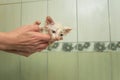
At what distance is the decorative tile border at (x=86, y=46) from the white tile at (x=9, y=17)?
0.31m

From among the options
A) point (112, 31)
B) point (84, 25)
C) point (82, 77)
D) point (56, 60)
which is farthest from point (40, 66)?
point (112, 31)

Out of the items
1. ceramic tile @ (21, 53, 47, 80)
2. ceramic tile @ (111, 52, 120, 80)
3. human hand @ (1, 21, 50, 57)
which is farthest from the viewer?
ceramic tile @ (21, 53, 47, 80)

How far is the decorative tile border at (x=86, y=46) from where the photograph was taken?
3.46 feet

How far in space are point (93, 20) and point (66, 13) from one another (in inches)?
6.7

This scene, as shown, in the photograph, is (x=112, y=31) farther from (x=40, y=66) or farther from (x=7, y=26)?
(x=7, y=26)

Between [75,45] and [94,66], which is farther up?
[75,45]

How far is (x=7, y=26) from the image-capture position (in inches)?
50.1

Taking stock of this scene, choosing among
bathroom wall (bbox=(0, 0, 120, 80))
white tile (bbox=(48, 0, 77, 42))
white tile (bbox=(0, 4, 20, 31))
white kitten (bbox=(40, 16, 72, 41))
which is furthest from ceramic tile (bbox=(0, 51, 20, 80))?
white kitten (bbox=(40, 16, 72, 41))

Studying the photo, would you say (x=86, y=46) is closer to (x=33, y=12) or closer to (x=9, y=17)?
(x=33, y=12)

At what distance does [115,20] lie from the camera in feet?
3.44

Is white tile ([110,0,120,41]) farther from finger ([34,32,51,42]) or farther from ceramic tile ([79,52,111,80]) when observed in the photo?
finger ([34,32,51,42])

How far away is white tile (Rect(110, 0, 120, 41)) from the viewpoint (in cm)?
105

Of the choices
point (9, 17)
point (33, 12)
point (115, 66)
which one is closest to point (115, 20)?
point (115, 66)

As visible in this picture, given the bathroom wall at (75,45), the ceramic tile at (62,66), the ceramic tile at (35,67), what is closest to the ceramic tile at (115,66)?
the bathroom wall at (75,45)
